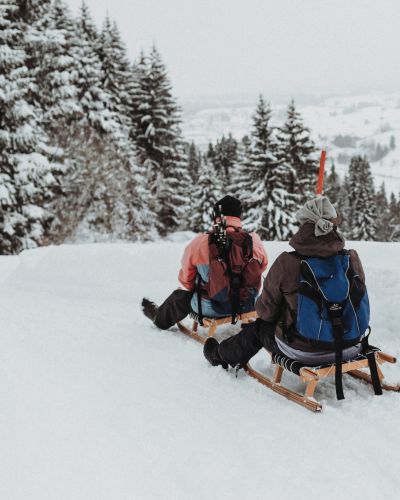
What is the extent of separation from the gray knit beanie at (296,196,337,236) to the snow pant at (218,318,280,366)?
947 millimetres

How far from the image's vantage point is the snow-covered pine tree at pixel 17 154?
47.7 ft

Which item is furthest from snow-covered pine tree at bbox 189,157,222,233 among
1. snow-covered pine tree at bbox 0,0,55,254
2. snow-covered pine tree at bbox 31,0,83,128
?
snow-covered pine tree at bbox 0,0,55,254

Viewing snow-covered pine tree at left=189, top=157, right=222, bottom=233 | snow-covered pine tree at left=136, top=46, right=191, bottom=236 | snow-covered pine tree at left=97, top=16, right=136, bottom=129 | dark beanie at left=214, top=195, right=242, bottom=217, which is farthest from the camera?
snow-covered pine tree at left=189, top=157, right=222, bottom=233

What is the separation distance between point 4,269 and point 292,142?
22.7 metres

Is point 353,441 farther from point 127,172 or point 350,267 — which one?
point 127,172

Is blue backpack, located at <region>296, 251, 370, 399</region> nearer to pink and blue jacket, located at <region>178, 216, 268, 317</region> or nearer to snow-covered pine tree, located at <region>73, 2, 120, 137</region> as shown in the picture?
pink and blue jacket, located at <region>178, 216, 268, 317</region>

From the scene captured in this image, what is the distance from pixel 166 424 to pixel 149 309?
2.59 metres

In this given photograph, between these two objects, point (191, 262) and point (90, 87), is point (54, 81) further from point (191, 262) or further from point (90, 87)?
point (191, 262)

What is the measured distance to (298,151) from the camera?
28078mm

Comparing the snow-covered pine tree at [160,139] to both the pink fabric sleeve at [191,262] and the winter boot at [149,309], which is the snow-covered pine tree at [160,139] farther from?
the pink fabric sleeve at [191,262]

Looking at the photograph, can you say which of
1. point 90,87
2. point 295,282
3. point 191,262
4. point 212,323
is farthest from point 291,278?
point 90,87

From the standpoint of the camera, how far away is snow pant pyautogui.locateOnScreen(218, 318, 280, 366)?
3.91 metres

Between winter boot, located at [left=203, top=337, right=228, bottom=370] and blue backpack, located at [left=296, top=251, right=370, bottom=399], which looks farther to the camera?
winter boot, located at [left=203, top=337, right=228, bottom=370]

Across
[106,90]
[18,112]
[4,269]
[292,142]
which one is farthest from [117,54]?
[4,269]
